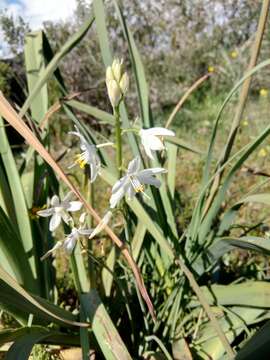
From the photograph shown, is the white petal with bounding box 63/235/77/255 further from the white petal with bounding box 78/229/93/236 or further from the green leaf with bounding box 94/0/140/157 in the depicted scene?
the green leaf with bounding box 94/0/140/157

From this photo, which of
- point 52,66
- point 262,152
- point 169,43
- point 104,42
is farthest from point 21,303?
point 169,43

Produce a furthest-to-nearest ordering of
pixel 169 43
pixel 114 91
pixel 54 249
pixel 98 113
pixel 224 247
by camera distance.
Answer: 1. pixel 169 43
2. pixel 98 113
3. pixel 224 247
4. pixel 54 249
5. pixel 114 91

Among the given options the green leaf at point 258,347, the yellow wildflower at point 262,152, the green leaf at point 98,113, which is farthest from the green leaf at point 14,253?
the yellow wildflower at point 262,152

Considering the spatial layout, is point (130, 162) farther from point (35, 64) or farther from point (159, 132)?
point (35, 64)

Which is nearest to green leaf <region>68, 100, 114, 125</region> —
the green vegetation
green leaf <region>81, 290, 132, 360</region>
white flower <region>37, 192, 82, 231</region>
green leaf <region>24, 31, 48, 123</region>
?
the green vegetation

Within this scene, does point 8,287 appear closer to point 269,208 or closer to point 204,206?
point 204,206

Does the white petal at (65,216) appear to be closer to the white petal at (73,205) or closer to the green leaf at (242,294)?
the white petal at (73,205)

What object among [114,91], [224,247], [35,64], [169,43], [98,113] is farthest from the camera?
[169,43]

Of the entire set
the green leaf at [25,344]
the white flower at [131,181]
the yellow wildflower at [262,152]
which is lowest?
the yellow wildflower at [262,152]

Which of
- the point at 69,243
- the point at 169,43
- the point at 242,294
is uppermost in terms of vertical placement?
the point at 169,43
